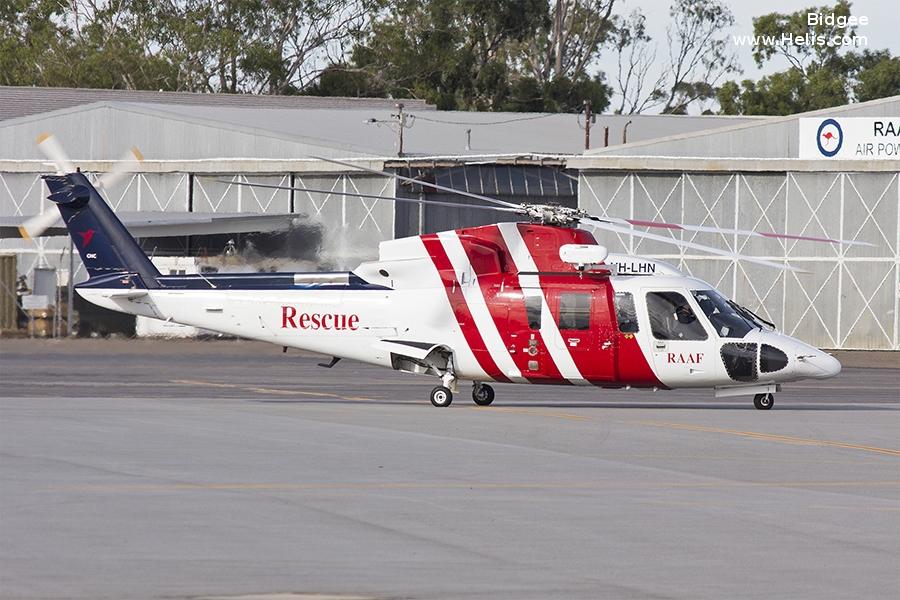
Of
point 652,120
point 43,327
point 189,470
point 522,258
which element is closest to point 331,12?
point 652,120

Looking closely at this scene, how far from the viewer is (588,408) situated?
2036 centimetres

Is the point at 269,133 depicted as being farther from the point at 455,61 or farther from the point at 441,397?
the point at 455,61

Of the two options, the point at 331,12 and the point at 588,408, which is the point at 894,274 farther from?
the point at 331,12

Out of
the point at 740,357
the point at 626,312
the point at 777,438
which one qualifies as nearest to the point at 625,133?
the point at 626,312

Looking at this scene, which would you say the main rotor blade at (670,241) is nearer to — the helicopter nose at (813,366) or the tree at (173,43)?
the helicopter nose at (813,366)

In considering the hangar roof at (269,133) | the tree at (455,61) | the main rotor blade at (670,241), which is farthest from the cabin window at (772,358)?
the tree at (455,61)

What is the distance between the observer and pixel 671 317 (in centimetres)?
1948

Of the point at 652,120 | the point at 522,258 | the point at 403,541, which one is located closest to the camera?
the point at 403,541

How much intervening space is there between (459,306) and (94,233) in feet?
20.1

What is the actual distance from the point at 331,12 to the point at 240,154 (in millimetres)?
38815

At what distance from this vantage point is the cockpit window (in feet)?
63.7

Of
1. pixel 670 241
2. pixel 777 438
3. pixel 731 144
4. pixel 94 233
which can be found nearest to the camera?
pixel 777 438

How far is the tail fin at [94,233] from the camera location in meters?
21.1

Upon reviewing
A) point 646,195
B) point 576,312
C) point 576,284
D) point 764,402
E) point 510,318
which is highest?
point 646,195
